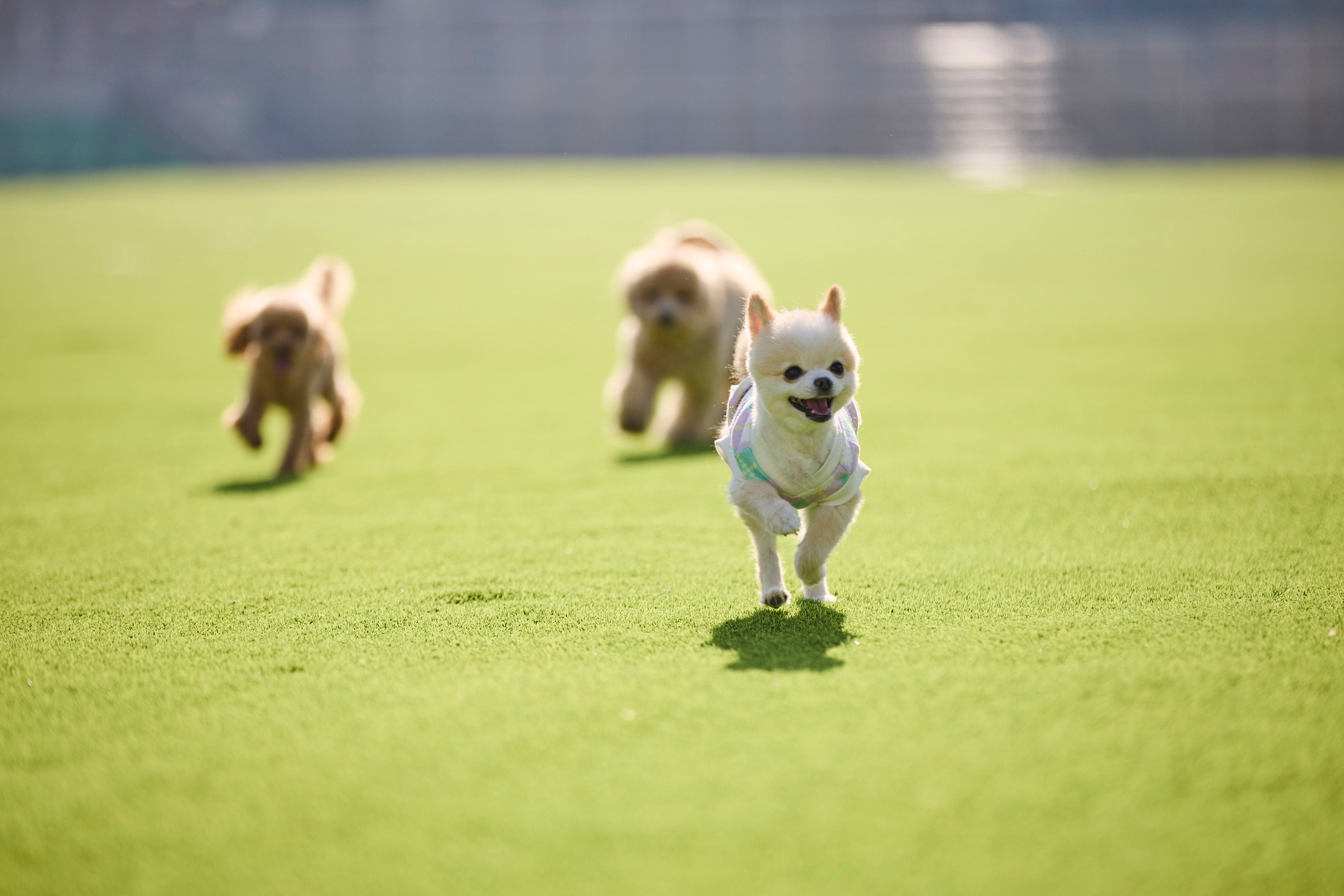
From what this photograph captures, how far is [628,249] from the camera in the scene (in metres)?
17.3

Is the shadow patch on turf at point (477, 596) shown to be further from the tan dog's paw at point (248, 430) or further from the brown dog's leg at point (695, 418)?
the brown dog's leg at point (695, 418)

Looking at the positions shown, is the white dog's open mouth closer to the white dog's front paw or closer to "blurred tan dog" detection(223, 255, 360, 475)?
the white dog's front paw

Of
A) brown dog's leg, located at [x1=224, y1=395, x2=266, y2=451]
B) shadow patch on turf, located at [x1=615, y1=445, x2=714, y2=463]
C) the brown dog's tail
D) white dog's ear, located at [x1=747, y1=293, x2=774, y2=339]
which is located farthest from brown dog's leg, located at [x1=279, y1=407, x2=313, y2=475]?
white dog's ear, located at [x1=747, y1=293, x2=774, y2=339]

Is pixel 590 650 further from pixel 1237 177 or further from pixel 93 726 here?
pixel 1237 177

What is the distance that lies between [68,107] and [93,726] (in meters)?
43.1

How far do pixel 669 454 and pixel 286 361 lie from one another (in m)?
1.92

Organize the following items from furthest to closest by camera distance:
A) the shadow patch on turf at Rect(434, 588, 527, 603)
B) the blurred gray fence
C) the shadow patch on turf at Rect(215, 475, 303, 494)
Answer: the blurred gray fence < the shadow patch on turf at Rect(215, 475, 303, 494) < the shadow patch on turf at Rect(434, 588, 527, 603)

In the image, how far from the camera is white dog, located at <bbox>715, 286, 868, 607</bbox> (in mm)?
3217

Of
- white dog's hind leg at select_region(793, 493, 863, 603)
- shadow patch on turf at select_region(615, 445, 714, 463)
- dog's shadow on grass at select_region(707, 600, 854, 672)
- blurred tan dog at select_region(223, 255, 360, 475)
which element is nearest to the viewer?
dog's shadow on grass at select_region(707, 600, 854, 672)

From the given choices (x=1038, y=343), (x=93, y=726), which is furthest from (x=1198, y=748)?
(x=1038, y=343)

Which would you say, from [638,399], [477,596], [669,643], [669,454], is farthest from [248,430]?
[669,643]

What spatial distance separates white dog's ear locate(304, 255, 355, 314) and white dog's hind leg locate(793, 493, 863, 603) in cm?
397

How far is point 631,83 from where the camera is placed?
4078 cm

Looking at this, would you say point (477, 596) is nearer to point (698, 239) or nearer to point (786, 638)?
point (786, 638)
